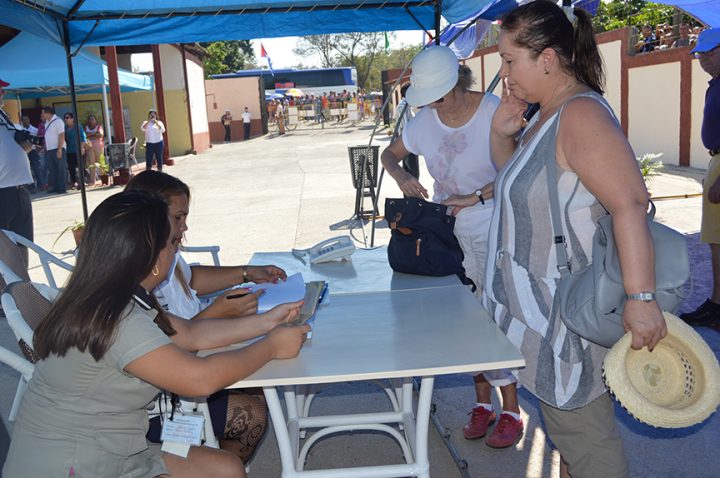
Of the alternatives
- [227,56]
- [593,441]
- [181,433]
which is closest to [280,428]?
[181,433]

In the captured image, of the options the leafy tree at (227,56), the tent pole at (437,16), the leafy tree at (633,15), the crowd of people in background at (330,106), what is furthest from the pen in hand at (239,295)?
the crowd of people in background at (330,106)

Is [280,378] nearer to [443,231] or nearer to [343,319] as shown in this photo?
[343,319]

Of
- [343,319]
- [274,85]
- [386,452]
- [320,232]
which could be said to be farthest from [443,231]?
[274,85]

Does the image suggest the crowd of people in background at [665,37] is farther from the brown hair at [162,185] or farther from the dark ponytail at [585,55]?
the brown hair at [162,185]

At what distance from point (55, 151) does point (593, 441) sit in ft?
45.1

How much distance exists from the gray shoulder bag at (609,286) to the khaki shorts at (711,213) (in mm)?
2888

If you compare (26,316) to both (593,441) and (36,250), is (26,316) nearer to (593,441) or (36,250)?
(36,250)

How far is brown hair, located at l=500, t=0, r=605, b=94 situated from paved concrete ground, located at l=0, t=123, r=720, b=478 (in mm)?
1831

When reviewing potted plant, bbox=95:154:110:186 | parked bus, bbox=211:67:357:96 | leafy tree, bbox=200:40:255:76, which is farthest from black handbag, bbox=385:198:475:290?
parked bus, bbox=211:67:357:96

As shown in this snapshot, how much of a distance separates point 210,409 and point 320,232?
633 cm

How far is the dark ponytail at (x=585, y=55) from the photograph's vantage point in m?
2.00

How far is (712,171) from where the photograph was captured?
14.5 feet

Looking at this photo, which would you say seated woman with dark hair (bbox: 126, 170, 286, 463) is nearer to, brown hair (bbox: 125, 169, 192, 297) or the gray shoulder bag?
brown hair (bbox: 125, 169, 192, 297)

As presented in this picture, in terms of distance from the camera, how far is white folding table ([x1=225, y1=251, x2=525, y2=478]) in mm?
2004
